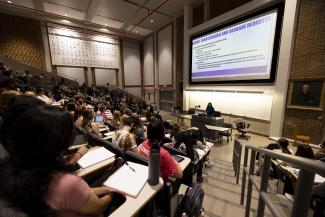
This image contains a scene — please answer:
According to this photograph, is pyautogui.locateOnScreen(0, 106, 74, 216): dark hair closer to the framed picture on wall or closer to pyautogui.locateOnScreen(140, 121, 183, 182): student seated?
pyautogui.locateOnScreen(140, 121, 183, 182): student seated

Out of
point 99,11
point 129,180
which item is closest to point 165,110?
point 99,11

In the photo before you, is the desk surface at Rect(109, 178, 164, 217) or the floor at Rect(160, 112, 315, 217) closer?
the desk surface at Rect(109, 178, 164, 217)

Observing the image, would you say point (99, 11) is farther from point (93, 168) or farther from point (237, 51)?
point (93, 168)

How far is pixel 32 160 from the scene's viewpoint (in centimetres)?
63

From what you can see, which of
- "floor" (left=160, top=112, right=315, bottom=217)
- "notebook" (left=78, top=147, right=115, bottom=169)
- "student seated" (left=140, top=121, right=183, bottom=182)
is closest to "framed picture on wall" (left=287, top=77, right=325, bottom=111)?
"floor" (left=160, top=112, right=315, bottom=217)

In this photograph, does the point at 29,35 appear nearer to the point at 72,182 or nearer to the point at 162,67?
the point at 162,67

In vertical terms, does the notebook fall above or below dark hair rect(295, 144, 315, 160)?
above

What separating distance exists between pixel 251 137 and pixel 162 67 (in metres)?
7.57

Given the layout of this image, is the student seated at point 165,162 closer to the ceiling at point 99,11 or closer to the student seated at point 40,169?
the student seated at point 40,169

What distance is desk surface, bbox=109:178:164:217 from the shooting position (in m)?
0.83

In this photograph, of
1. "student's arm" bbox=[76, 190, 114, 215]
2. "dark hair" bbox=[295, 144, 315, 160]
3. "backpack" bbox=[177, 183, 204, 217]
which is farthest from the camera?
"dark hair" bbox=[295, 144, 315, 160]

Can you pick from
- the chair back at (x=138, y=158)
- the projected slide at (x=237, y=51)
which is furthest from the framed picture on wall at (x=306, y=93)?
the chair back at (x=138, y=158)

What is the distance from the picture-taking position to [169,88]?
401 inches

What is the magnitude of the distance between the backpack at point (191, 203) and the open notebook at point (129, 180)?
2.27ft
